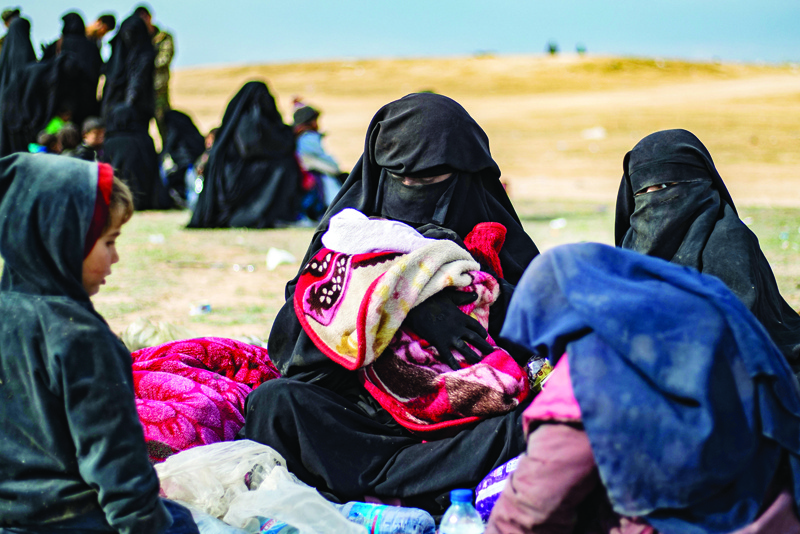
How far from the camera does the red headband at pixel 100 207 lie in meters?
2.00

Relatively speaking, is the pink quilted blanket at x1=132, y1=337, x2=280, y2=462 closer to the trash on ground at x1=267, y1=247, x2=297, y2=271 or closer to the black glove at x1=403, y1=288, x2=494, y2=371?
the black glove at x1=403, y1=288, x2=494, y2=371

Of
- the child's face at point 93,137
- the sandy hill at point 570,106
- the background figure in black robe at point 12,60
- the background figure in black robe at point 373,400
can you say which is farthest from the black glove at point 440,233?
the sandy hill at point 570,106

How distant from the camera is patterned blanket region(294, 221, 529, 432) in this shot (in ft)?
9.53

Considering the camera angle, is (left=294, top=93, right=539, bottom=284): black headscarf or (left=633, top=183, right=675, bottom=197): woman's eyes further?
(left=633, top=183, right=675, bottom=197): woman's eyes

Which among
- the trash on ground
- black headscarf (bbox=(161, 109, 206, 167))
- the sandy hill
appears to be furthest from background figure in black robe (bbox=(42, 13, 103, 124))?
the sandy hill

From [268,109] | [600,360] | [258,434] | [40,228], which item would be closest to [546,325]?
[600,360]

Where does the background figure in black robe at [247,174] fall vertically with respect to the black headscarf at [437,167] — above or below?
below

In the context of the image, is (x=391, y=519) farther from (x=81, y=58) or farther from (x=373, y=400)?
(x=81, y=58)

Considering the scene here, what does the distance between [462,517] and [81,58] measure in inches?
521

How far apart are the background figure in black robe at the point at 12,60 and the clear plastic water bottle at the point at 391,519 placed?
12188 mm

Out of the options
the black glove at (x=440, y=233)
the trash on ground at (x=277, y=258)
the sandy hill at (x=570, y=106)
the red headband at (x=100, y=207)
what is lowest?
the sandy hill at (x=570, y=106)

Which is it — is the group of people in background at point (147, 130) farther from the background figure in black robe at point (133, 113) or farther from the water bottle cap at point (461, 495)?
the water bottle cap at point (461, 495)

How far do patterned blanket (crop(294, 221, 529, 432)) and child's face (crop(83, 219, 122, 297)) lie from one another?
40.9 inches

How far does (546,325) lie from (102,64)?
1406 cm
